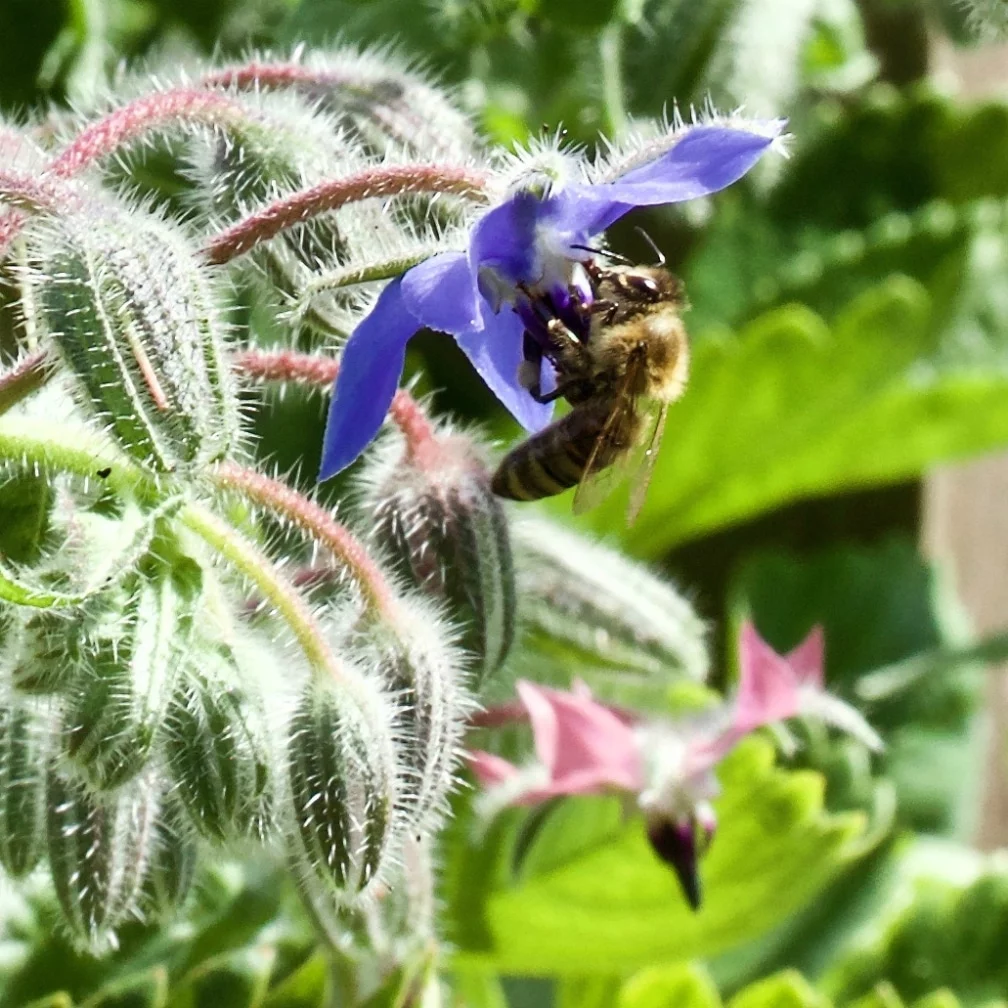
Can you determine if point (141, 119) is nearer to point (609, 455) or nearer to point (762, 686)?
point (609, 455)

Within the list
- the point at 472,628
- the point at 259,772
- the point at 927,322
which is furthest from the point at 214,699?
the point at 927,322

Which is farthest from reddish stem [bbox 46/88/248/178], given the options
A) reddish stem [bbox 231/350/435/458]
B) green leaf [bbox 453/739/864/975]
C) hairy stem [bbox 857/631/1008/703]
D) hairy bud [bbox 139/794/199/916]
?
hairy stem [bbox 857/631/1008/703]

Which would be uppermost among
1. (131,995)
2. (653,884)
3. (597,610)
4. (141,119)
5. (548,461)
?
(141,119)

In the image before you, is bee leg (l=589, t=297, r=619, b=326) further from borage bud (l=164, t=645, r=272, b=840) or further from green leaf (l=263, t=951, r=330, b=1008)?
green leaf (l=263, t=951, r=330, b=1008)

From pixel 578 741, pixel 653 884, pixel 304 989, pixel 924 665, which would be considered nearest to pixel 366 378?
pixel 578 741

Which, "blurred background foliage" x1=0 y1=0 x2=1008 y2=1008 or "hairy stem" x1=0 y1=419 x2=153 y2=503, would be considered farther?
"blurred background foliage" x1=0 y1=0 x2=1008 y2=1008

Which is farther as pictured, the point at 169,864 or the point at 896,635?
the point at 896,635

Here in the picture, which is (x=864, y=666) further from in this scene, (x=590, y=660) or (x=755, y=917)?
(x=590, y=660)
